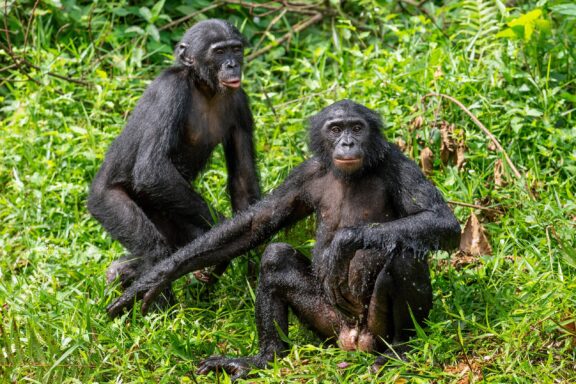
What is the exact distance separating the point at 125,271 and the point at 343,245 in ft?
7.31

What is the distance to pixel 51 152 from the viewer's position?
941 centimetres

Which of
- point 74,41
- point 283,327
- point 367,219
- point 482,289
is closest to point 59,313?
point 283,327

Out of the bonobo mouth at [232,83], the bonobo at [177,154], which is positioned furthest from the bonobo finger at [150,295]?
the bonobo mouth at [232,83]

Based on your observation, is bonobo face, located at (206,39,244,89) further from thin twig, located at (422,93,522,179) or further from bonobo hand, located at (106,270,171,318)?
bonobo hand, located at (106,270,171,318)

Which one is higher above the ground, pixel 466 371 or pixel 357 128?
pixel 357 128

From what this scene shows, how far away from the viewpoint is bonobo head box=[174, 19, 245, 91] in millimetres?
8273

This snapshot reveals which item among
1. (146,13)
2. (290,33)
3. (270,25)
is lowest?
(290,33)

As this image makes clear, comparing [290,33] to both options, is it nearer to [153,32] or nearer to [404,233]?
[153,32]

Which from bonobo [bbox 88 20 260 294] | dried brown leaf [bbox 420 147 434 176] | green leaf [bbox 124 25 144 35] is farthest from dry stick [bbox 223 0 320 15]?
dried brown leaf [bbox 420 147 434 176]

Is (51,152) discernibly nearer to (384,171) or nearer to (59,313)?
(59,313)

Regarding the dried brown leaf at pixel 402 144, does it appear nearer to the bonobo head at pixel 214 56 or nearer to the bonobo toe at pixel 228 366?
the bonobo head at pixel 214 56

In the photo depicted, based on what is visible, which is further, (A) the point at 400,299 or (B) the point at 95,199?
(B) the point at 95,199

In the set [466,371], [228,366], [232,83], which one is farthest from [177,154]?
[466,371]

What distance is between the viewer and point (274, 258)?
6770 millimetres
